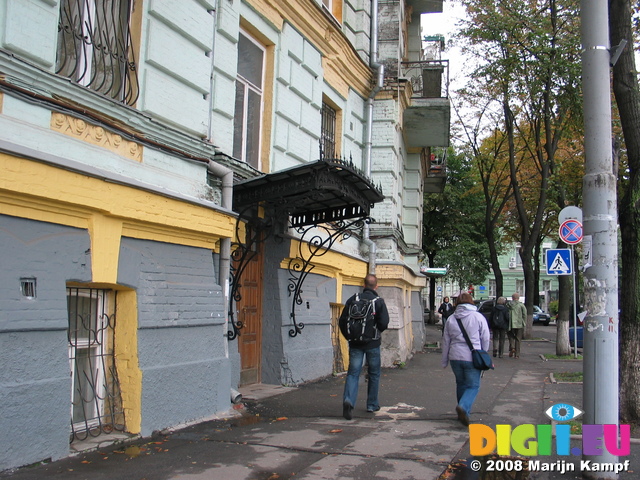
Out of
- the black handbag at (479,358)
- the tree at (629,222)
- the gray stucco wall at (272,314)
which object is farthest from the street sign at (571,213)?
the gray stucco wall at (272,314)

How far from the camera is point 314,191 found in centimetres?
833

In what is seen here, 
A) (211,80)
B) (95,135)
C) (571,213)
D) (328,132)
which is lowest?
(571,213)

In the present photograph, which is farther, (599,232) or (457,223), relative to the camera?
(457,223)

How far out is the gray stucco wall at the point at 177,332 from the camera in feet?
20.5

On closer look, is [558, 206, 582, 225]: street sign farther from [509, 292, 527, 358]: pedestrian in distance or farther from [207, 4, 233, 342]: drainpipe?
[509, 292, 527, 358]: pedestrian in distance

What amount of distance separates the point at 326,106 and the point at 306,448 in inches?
309

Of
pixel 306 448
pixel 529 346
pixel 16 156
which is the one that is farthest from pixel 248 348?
pixel 529 346

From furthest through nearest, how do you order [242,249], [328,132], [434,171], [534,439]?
[434,171], [328,132], [242,249], [534,439]

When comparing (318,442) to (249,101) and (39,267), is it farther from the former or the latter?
(249,101)

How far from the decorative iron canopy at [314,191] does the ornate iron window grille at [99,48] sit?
213 cm

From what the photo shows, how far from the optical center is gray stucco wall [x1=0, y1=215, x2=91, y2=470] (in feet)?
15.6

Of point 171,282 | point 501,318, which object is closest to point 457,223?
point 501,318

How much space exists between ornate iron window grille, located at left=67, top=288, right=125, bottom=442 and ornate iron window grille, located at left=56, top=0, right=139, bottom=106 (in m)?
2.00

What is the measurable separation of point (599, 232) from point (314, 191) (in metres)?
3.88
